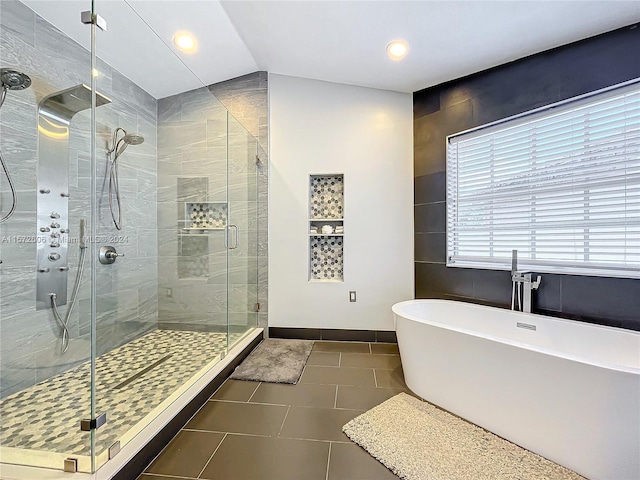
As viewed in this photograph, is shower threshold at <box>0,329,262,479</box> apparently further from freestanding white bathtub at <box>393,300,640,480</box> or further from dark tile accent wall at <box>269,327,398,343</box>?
freestanding white bathtub at <box>393,300,640,480</box>

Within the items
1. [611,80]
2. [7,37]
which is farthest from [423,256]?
[7,37]

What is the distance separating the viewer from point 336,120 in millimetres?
3062

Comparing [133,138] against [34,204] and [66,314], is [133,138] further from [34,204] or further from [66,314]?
[66,314]

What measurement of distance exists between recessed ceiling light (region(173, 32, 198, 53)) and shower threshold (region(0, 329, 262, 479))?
2.52 meters

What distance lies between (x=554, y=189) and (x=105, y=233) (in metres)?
3.46

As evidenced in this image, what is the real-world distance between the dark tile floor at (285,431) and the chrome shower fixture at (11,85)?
1751mm

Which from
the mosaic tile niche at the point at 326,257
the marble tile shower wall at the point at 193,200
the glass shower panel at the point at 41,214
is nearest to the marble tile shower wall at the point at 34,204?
the glass shower panel at the point at 41,214

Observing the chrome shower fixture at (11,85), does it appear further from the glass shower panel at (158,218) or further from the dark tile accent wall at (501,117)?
the dark tile accent wall at (501,117)

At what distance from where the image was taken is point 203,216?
283 cm

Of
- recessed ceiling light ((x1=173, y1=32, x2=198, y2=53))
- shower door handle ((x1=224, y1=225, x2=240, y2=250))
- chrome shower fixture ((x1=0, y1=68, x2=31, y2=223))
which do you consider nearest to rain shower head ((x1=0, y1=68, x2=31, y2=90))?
chrome shower fixture ((x1=0, y1=68, x2=31, y2=223))

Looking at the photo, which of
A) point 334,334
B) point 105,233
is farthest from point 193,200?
point 334,334

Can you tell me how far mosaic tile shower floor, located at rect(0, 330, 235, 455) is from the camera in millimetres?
1331

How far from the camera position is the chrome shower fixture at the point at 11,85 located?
1.75 meters

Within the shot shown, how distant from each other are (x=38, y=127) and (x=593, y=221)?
3818 mm
